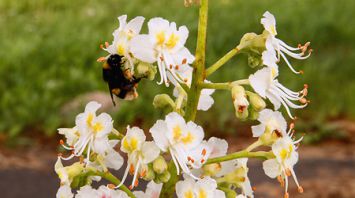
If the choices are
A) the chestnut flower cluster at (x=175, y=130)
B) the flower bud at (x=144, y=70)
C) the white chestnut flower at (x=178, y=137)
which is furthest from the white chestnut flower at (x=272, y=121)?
the flower bud at (x=144, y=70)

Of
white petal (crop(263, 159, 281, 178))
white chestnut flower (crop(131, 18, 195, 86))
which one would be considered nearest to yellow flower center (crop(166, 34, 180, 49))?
white chestnut flower (crop(131, 18, 195, 86))

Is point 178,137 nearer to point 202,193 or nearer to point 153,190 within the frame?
point 202,193

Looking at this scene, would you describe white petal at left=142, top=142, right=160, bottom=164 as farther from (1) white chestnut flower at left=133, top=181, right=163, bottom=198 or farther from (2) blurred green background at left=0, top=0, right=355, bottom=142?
(2) blurred green background at left=0, top=0, right=355, bottom=142

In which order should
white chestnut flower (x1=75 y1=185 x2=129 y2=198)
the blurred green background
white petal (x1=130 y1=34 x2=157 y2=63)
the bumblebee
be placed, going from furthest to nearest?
1. the blurred green background
2. the bumblebee
3. white chestnut flower (x1=75 y1=185 x2=129 y2=198)
4. white petal (x1=130 y1=34 x2=157 y2=63)

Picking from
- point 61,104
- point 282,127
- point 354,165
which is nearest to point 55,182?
point 61,104

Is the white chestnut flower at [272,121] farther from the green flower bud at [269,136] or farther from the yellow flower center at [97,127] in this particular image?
the yellow flower center at [97,127]

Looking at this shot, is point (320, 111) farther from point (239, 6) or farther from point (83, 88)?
point (239, 6)

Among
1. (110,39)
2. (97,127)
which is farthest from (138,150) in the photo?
(110,39)
